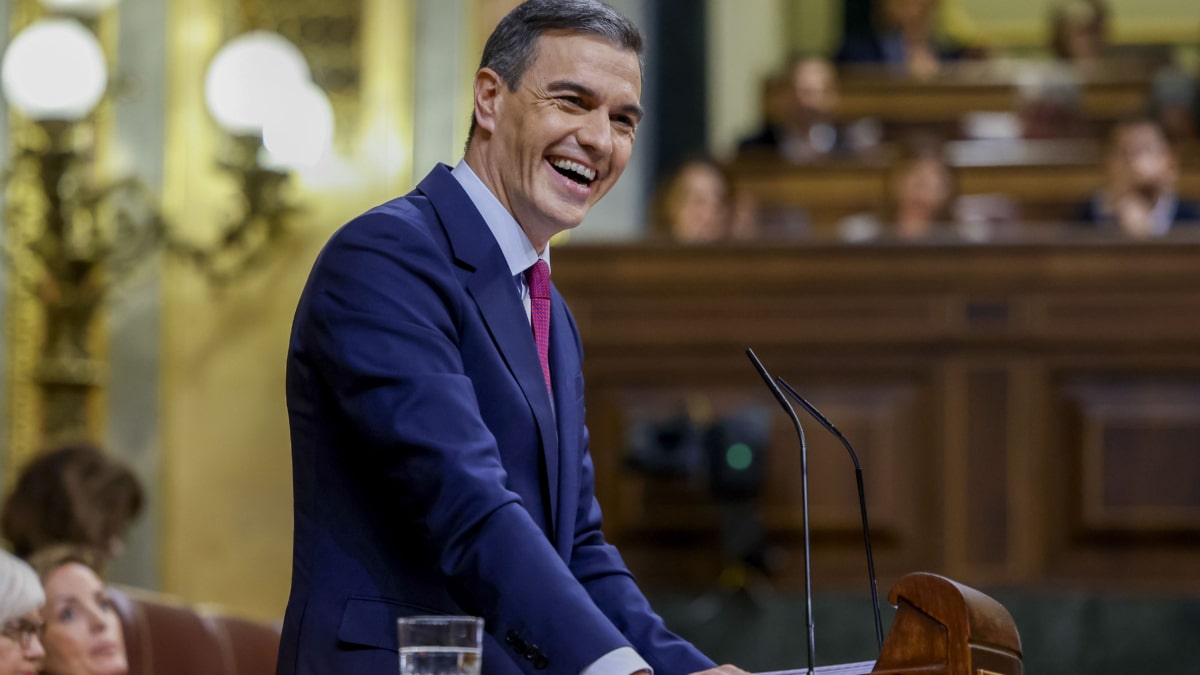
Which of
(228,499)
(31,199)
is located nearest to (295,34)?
(31,199)

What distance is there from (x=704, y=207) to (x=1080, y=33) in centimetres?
375

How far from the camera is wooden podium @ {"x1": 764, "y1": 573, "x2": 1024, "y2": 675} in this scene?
5.29 feet

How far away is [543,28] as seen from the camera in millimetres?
2025

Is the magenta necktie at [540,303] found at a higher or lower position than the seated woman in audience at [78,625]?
higher

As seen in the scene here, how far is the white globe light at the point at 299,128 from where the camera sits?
21.2 feet

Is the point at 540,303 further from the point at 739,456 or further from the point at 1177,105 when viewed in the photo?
the point at 1177,105

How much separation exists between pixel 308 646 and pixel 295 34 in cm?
541

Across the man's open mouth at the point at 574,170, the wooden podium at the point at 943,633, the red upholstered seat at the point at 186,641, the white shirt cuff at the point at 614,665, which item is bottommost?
Answer: the red upholstered seat at the point at 186,641

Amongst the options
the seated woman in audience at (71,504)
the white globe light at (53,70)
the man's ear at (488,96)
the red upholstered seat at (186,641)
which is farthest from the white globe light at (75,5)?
the man's ear at (488,96)

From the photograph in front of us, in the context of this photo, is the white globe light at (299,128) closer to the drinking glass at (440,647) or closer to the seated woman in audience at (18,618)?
the seated woman in audience at (18,618)

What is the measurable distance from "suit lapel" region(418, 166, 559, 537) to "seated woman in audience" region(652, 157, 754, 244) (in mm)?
4813

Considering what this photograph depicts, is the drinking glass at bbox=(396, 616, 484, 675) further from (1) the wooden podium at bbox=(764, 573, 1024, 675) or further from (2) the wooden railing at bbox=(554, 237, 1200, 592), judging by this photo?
(2) the wooden railing at bbox=(554, 237, 1200, 592)

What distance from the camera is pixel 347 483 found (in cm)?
189

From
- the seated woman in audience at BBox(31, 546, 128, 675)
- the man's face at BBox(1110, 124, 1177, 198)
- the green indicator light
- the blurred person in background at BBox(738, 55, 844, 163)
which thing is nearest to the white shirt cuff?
the seated woman in audience at BBox(31, 546, 128, 675)
